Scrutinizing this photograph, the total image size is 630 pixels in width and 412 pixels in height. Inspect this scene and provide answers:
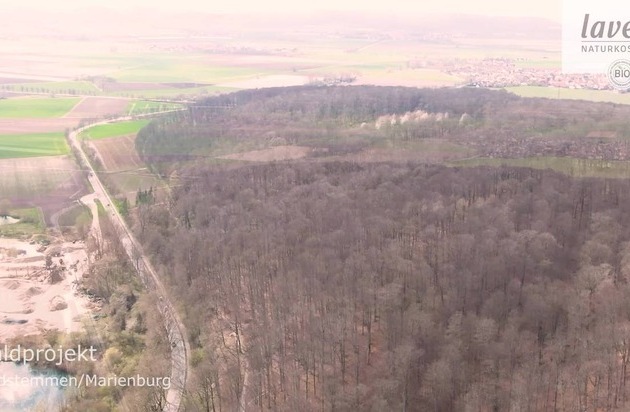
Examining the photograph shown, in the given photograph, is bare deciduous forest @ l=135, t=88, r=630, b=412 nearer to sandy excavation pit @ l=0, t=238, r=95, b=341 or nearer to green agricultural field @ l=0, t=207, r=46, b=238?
sandy excavation pit @ l=0, t=238, r=95, b=341

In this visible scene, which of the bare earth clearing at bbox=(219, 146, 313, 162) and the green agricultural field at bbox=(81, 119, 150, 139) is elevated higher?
the green agricultural field at bbox=(81, 119, 150, 139)

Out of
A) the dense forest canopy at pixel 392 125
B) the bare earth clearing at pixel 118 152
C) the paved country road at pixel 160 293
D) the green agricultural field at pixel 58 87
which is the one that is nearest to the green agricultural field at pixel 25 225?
the paved country road at pixel 160 293

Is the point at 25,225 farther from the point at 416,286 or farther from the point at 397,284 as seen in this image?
the point at 416,286

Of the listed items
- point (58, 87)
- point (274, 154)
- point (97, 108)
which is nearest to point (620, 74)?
point (274, 154)

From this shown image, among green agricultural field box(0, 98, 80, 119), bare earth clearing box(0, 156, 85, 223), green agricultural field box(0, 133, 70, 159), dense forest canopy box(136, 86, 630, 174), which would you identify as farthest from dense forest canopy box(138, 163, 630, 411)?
green agricultural field box(0, 98, 80, 119)

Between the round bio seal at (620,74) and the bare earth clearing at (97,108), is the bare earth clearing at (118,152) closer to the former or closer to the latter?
the bare earth clearing at (97,108)

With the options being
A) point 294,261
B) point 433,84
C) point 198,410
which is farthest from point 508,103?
point 198,410
